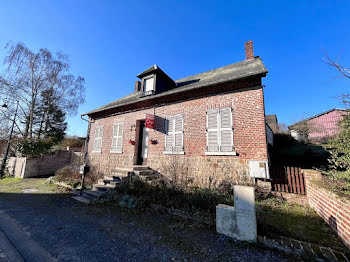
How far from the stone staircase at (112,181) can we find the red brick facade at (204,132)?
0.68 m

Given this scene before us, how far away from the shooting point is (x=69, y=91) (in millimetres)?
16203

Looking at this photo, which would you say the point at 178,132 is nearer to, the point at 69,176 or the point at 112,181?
the point at 112,181

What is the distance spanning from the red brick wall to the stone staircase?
2.35 ft

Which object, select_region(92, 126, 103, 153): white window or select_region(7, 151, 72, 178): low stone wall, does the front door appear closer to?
select_region(92, 126, 103, 153): white window

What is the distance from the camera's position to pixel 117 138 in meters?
9.52

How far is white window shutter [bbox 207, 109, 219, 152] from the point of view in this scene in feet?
20.6

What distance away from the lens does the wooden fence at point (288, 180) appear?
4957 mm

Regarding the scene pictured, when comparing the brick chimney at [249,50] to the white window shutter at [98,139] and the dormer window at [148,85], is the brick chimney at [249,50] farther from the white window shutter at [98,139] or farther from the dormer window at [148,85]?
the white window shutter at [98,139]

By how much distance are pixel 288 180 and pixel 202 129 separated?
364 centimetres

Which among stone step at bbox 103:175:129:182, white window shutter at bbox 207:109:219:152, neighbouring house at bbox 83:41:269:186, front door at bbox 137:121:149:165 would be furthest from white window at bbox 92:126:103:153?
white window shutter at bbox 207:109:219:152

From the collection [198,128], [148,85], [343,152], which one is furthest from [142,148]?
[343,152]

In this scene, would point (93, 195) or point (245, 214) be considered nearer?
point (245, 214)

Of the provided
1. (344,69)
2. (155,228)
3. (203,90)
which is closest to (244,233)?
(155,228)

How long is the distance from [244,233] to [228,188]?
283 cm
